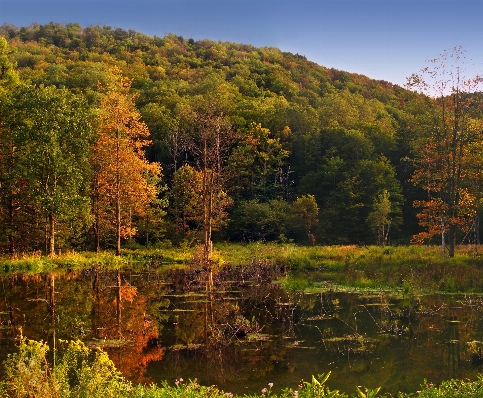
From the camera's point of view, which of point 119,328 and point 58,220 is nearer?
point 119,328

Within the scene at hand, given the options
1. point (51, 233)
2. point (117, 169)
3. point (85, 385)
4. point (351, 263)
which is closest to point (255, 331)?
point (85, 385)

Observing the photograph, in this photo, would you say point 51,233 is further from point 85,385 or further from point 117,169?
point 85,385

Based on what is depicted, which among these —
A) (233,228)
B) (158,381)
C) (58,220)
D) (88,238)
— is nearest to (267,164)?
(233,228)

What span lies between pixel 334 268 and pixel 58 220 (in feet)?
59.8

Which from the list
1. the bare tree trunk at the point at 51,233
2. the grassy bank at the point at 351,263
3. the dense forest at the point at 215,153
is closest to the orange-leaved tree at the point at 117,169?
the dense forest at the point at 215,153

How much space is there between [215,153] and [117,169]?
33.0ft

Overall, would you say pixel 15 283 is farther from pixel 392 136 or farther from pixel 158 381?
pixel 392 136

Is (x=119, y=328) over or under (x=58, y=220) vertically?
under

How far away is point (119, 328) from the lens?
1503 centimetres

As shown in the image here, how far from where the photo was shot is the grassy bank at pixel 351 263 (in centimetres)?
2253

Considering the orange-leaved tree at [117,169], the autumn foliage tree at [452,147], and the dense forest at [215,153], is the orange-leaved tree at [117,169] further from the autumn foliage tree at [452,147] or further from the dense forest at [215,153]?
the autumn foliage tree at [452,147]

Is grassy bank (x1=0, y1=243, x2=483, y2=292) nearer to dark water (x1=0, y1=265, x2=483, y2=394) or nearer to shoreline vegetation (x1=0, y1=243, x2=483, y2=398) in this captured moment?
shoreline vegetation (x1=0, y1=243, x2=483, y2=398)

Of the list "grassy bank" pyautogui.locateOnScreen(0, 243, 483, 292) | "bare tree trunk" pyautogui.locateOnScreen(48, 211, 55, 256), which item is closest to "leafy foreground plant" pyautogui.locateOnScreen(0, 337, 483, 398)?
"grassy bank" pyautogui.locateOnScreen(0, 243, 483, 292)

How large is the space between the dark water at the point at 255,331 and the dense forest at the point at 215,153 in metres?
7.06
